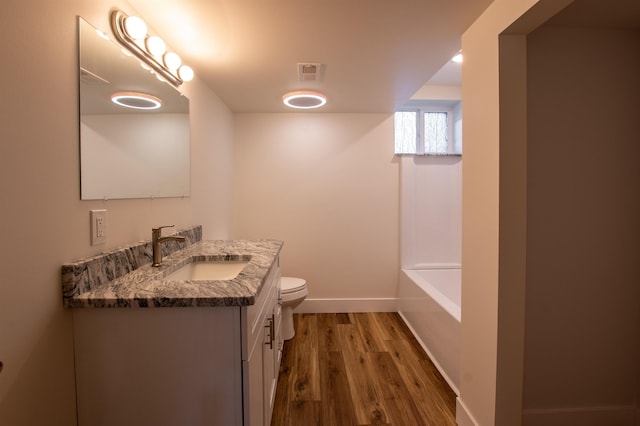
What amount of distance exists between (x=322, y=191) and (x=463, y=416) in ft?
6.86

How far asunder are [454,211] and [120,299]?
9.42 feet

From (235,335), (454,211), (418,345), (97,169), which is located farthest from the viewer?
(454,211)

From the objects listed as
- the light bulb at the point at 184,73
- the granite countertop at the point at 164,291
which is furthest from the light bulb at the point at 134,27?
the granite countertop at the point at 164,291

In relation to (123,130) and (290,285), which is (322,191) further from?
(123,130)

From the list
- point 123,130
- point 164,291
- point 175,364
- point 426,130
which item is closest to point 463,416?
point 175,364

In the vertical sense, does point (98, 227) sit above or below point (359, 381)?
above

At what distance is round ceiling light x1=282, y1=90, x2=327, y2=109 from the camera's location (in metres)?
2.42

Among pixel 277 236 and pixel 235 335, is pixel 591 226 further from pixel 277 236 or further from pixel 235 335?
pixel 277 236

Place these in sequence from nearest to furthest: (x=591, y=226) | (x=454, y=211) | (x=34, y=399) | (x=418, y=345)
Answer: (x=34, y=399)
(x=591, y=226)
(x=418, y=345)
(x=454, y=211)

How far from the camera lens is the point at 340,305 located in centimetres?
313

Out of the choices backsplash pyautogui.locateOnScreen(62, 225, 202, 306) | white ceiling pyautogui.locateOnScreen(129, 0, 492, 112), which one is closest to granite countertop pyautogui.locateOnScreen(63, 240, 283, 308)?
backsplash pyautogui.locateOnScreen(62, 225, 202, 306)

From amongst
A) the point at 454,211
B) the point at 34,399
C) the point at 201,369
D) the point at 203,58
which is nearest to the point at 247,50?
the point at 203,58

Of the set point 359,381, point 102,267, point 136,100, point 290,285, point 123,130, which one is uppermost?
point 136,100

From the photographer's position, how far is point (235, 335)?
984 millimetres
